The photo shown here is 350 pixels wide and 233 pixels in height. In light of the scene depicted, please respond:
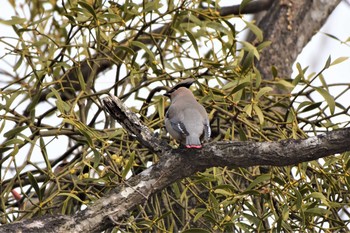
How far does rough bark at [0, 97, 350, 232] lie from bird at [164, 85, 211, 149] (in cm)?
16

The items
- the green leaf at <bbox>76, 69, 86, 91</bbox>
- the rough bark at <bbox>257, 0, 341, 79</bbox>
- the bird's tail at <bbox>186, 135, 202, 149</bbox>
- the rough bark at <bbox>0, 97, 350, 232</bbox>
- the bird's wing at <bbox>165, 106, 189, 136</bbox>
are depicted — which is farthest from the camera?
the rough bark at <bbox>257, 0, 341, 79</bbox>

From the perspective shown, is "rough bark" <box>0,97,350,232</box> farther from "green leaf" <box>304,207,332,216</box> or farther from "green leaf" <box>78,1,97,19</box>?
"green leaf" <box>78,1,97,19</box>

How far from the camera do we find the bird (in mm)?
2734

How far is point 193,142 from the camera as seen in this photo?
2.54 metres

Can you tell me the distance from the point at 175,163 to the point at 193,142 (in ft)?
0.36

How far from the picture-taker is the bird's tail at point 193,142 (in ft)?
8.12

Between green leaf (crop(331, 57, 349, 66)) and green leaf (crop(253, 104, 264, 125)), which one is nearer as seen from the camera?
green leaf (crop(253, 104, 264, 125))

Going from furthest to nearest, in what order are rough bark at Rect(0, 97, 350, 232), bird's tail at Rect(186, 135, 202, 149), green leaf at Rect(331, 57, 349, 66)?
green leaf at Rect(331, 57, 349, 66) < bird's tail at Rect(186, 135, 202, 149) < rough bark at Rect(0, 97, 350, 232)

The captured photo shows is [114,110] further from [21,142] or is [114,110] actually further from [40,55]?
[40,55]

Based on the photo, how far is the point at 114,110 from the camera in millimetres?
2490

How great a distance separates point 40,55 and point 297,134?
0.95 metres

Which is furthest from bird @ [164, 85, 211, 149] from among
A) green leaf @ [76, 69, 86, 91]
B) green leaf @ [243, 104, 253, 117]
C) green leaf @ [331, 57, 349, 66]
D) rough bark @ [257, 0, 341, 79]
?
rough bark @ [257, 0, 341, 79]

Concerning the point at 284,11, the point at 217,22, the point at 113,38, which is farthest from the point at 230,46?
the point at 284,11

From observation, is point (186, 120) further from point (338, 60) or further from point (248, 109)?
point (338, 60)
